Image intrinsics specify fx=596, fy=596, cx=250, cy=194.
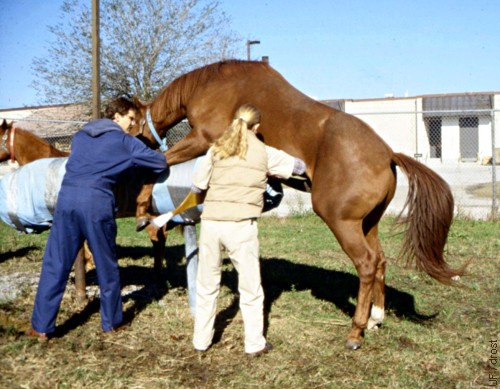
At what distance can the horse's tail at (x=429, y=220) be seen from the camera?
5676 millimetres

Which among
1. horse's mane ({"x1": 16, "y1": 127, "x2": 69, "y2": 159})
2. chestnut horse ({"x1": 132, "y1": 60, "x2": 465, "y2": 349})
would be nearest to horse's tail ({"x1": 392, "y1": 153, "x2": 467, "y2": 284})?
chestnut horse ({"x1": 132, "y1": 60, "x2": 465, "y2": 349})

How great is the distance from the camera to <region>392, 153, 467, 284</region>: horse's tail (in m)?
5.68

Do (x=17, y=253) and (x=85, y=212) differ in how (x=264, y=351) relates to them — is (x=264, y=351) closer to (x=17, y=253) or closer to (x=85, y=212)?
(x=85, y=212)

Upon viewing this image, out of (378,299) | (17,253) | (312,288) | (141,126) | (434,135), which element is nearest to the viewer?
(378,299)

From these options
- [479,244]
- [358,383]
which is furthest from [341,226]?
[479,244]

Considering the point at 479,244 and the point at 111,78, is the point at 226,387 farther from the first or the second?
the point at 111,78

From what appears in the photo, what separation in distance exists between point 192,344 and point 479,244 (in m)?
6.54

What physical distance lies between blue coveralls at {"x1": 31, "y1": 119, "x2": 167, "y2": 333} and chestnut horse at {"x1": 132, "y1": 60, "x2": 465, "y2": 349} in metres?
0.81

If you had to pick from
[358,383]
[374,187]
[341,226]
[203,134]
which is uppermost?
[203,134]

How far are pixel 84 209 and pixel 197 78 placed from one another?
1.97 meters

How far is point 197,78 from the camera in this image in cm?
619

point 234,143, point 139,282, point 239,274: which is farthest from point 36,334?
point 139,282

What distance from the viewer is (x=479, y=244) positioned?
397 inches

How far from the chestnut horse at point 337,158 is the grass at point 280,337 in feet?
1.56
